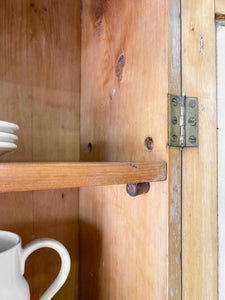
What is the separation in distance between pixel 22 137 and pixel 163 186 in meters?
0.44

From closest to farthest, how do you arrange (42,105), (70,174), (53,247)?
(70,174) < (53,247) < (42,105)

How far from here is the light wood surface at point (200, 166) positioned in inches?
15.3

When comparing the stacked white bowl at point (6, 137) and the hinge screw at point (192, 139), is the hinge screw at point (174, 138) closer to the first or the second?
the hinge screw at point (192, 139)

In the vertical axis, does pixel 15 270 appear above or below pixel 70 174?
below

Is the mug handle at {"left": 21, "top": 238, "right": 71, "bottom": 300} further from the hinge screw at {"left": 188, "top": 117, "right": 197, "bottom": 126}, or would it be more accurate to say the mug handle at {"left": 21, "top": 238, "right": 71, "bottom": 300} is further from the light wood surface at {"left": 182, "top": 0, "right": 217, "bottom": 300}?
the hinge screw at {"left": 188, "top": 117, "right": 197, "bottom": 126}

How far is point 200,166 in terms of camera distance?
40cm

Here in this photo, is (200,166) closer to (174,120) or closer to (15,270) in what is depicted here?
(174,120)

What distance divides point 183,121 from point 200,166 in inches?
3.4

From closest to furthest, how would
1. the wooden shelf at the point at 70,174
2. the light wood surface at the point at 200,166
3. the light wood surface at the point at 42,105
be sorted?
the wooden shelf at the point at 70,174, the light wood surface at the point at 200,166, the light wood surface at the point at 42,105

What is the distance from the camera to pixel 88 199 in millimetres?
666

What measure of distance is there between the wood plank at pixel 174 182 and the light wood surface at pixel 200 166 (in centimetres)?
1

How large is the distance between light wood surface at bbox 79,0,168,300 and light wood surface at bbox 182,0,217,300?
0.14ft
